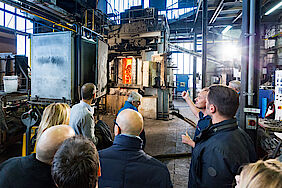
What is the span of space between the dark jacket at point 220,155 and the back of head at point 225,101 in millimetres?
114

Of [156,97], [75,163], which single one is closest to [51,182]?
[75,163]

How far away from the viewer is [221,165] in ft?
6.23

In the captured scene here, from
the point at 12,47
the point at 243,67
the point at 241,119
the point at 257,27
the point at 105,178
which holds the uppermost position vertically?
the point at 12,47

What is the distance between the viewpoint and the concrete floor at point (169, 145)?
4.61m

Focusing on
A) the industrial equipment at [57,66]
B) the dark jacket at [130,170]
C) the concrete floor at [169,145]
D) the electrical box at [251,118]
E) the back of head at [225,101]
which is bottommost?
the concrete floor at [169,145]

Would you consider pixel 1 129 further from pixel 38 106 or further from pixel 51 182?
pixel 51 182

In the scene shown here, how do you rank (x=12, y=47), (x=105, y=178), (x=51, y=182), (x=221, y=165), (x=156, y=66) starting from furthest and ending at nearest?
(x=12, y=47), (x=156, y=66), (x=221, y=165), (x=105, y=178), (x=51, y=182)

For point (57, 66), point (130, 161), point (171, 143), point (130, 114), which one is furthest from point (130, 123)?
point (171, 143)

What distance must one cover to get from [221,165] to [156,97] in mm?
8294

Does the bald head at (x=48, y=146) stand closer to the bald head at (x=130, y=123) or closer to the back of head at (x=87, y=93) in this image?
the bald head at (x=130, y=123)

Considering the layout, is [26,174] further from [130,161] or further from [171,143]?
[171,143]

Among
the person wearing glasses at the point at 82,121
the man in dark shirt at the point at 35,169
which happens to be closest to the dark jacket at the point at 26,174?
the man in dark shirt at the point at 35,169

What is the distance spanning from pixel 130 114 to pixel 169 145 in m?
4.76

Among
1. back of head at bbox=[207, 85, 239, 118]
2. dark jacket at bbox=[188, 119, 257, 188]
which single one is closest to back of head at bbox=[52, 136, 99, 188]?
dark jacket at bbox=[188, 119, 257, 188]
